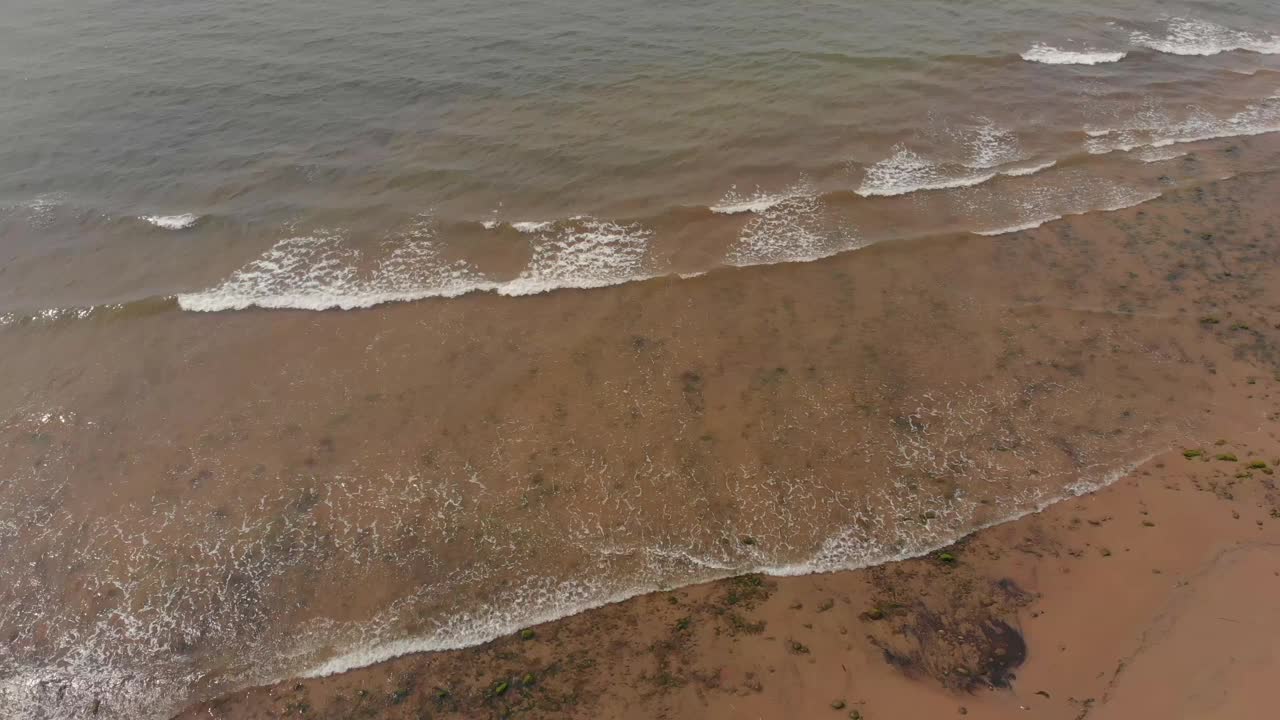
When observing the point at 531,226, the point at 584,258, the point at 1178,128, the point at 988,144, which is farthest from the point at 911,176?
the point at 531,226

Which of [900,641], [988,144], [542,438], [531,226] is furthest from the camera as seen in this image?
[988,144]

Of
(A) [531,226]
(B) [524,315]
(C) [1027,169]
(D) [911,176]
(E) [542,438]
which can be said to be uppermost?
(C) [1027,169]

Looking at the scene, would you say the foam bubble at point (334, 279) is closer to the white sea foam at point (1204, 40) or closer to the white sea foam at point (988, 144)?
the white sea foam at point (988, 144)

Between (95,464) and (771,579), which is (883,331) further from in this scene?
(95,464)

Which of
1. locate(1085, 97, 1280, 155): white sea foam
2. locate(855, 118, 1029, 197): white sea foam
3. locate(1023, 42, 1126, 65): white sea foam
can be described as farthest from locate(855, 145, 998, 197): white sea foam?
locate(1023, 42, 1126, 65): white sea foam

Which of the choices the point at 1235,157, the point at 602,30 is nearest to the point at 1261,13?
the point at 1235,157

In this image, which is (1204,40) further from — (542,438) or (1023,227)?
(542,438)

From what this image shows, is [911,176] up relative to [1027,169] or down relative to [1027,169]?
down
